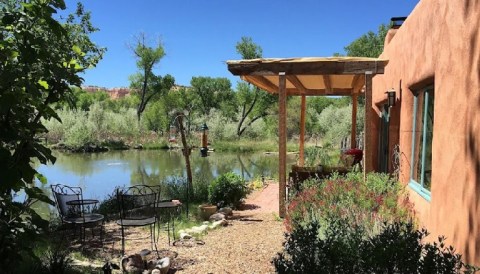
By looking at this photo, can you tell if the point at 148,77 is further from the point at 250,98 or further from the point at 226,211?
the point at 226,211

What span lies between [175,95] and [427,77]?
1607 inches

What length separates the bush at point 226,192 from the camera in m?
8.78

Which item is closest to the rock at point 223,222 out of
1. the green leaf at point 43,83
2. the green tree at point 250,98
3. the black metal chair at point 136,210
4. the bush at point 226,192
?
the black metal chair at point 136,210

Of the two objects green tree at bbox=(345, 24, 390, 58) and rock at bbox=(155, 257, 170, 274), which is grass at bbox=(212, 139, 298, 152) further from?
rock at bbox=(155, 257, 170, 274)

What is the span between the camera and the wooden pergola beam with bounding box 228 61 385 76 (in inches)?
255

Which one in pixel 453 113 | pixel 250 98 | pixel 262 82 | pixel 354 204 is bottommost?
pixel 354 204

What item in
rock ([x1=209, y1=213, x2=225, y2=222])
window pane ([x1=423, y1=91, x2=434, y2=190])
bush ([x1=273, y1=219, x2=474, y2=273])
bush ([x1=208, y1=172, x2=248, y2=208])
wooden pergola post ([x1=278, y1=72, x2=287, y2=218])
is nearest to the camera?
bush ([x1=273, y1=219, x2=474, y2=273])

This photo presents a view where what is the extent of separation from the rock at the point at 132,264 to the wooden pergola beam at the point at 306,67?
3.40 m

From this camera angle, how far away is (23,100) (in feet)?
8.79

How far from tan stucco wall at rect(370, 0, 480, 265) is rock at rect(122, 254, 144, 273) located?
3112 millimetres

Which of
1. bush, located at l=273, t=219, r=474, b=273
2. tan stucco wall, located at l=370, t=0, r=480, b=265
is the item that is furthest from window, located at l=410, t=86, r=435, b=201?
bush, located at l=273, t=219, r=474, b=273

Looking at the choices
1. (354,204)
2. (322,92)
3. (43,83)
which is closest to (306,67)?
(354,204)

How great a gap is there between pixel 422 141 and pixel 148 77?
3838 cm

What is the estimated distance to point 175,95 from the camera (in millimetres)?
44531
